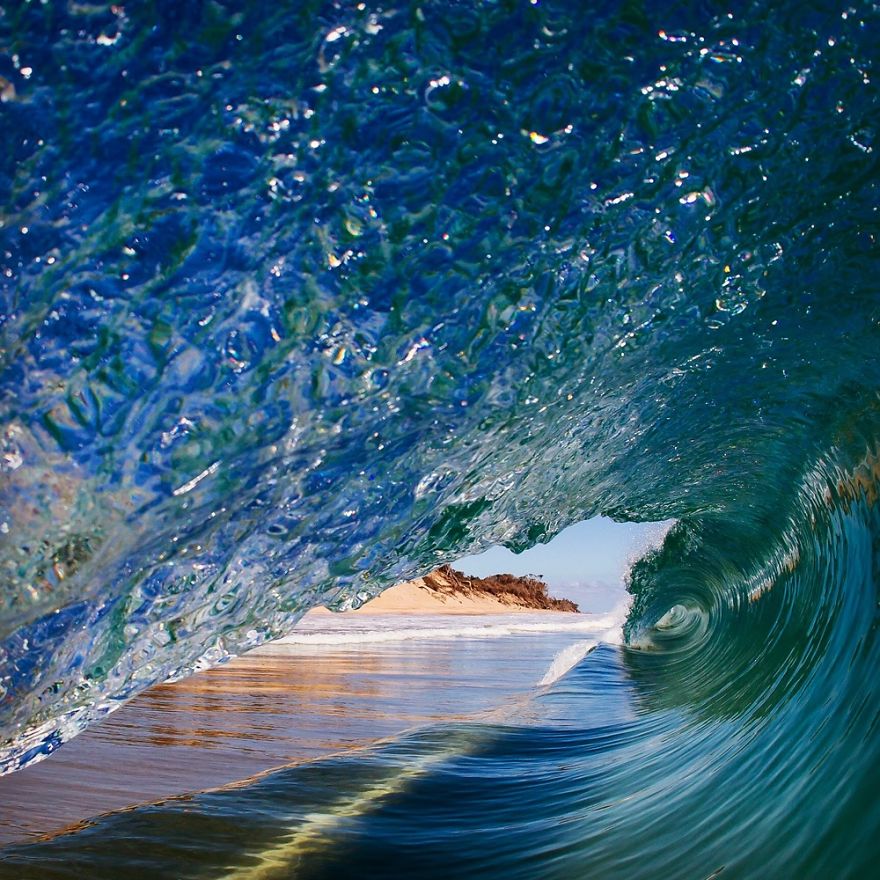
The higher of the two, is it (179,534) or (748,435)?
(748,435)

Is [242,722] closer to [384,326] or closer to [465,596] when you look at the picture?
[384,326]

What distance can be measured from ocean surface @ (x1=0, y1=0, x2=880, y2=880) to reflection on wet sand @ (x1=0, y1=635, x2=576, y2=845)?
0.34 m

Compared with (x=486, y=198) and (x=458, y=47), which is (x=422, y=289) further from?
(x=458, y=47)

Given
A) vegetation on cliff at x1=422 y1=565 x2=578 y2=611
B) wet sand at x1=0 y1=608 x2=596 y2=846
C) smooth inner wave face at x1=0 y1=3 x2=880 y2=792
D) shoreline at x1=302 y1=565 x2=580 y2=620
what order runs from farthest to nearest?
vegetation on cliff at x1=422 y1=565 x2=578 y2=611
shoreline at x1=302 y1=565 x2=580 y2=620
wet sand at x1=0 y1=608 x2=596 y2=846
smooth inner wave face at x1=0 y1=3 x2=880 y2=792

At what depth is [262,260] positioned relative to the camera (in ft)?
5.20

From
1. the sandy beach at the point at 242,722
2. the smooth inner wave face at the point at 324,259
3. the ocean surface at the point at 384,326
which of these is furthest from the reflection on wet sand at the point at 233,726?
the smooth inner wave face at the point at 324,259

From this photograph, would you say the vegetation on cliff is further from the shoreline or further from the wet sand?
the wet sand

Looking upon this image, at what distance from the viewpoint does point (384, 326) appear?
1.78m

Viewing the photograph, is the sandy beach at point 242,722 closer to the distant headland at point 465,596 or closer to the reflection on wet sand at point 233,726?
the reflection on wet sand at point 233,726

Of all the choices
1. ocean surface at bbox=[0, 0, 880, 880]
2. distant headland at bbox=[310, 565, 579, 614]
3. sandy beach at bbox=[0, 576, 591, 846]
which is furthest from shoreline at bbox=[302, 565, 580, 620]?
ocean surface at bbox=[0, 0, 880, 880]

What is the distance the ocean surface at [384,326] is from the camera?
4.70ft

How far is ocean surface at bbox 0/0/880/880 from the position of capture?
4.70 feet

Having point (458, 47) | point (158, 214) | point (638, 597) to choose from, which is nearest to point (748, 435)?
point (458, 47)

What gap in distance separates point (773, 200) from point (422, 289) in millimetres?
1056
